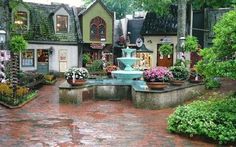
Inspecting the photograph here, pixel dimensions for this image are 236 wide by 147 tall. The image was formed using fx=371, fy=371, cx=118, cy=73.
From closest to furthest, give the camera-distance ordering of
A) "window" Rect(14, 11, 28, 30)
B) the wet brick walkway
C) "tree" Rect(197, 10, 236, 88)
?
1. the wet brick walkway
2. "tree" Rect(197, 10, 236, 88)
3. "window" Rect(14, 11, 28, 30)

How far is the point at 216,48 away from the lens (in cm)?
1141

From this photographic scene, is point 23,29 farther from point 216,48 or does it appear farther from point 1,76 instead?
point 216,48

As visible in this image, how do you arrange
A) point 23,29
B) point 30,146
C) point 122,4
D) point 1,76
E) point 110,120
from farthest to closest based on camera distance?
Result: point 122,4 < point 23,29 < point 1,76 < point 110,120 < point 30,146

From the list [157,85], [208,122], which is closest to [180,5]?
[157,85]

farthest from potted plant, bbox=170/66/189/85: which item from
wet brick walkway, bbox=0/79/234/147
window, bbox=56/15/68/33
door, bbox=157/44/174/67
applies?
window, bbox=56/15/68/33

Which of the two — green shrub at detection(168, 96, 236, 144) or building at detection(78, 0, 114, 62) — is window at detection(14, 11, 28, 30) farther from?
green shrub at detection(168, 96, 236, 144)

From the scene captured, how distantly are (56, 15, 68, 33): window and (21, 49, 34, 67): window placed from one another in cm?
323

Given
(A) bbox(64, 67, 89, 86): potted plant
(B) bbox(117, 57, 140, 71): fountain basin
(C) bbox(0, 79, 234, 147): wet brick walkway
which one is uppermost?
(B) bbox(117, 57, 140, 71): fountain basin

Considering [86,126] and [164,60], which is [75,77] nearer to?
[86,126]

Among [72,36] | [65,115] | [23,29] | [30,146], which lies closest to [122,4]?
[72,36]

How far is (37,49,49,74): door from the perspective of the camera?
1288 inches

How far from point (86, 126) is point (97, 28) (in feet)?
77.3

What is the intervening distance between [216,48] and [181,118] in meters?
2.41

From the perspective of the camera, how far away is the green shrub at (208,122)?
34.3ft
